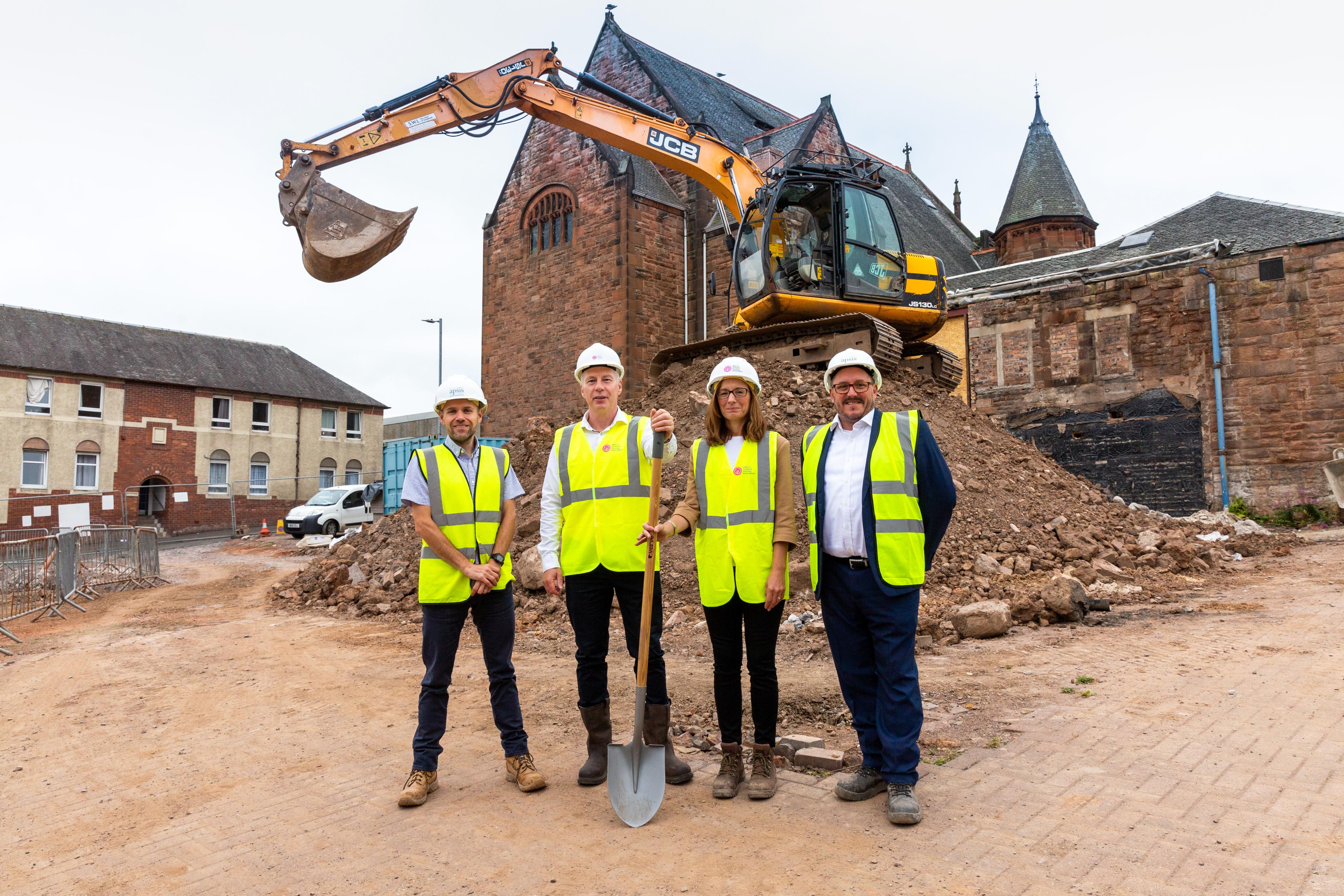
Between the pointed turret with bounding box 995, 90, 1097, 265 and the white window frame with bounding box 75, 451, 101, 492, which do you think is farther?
the pointed turret with bounding box 995, 90, 1097, 265

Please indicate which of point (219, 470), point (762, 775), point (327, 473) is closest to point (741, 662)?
point (762, 775)

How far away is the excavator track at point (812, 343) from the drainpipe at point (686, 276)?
34.3 feet

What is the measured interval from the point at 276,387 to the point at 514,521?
34981 mm

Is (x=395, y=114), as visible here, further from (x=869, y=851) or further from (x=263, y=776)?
(x=869, y=851)

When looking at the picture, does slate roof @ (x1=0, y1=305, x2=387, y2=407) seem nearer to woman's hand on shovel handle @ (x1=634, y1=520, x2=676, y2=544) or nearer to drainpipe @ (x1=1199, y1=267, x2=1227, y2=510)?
drainpipe @ (x1=1199, y1=267, x2=1227, y2=510)

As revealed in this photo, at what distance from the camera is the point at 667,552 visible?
8.97 meters

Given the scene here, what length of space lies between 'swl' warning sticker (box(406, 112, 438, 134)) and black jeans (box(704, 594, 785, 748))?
10.6 meters

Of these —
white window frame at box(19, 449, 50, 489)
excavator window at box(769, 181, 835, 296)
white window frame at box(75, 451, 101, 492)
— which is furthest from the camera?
white window frame at box(75, 451, 101, 492)

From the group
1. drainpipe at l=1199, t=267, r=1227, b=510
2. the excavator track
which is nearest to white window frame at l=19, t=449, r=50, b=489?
the excavator track

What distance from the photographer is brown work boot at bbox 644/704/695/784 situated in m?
3.94

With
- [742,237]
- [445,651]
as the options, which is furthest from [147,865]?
[742,237]

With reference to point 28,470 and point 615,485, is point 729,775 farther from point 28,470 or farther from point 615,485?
point 28,470

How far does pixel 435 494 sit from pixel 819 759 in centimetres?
219

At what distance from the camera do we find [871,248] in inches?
476
